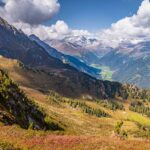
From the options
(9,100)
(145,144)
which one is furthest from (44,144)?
(9,100)

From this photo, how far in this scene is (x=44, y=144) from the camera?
30.7 m

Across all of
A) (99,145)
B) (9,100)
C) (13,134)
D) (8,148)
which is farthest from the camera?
(9,100)

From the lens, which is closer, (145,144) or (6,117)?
(145,144)

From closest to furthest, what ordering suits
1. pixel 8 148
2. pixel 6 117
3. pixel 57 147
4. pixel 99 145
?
1. pixel 8 148
2. pixel 57 147
3. pixel 99 145
4. pixel 6 117

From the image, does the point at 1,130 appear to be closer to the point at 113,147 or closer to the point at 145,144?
the point at 113,147

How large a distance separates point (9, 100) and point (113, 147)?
223 feet

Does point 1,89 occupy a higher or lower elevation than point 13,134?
higher

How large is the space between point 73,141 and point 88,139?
94.1 inches

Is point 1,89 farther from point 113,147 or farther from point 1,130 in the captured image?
point 113,147

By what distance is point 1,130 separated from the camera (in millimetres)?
35906

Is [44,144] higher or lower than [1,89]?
lower

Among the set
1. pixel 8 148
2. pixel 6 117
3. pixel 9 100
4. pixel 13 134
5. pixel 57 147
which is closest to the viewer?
pixel 8 148

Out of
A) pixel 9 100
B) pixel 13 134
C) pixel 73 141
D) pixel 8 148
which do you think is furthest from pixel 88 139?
pixel 9 100

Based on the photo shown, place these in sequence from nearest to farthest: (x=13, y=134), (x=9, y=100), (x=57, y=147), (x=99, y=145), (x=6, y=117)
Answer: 1. (x=57, y=147)
2. (x=99, y=145)
3. (x=13, y=134)
4. (x=6, y=117)
5. (x=9, y=100)
